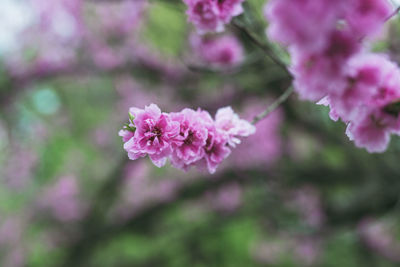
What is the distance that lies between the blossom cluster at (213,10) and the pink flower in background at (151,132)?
31 cm

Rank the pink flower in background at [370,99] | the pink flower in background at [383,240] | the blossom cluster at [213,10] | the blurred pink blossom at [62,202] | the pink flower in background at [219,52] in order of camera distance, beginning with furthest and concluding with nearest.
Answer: the blurred pink blossom at [62,202], the pink flower in background at [383,240], the pink flower in background at [219,52], the blossom cluster at [213,10], the pink flower in background at [370,99]

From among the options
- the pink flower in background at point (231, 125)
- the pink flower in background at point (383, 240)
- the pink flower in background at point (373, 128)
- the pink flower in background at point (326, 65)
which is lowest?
the pink flower in background at point (373, 128)

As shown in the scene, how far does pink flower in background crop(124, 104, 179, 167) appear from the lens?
2.68 ft

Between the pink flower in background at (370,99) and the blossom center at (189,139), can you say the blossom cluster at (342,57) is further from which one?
the blossom center at (189,139)

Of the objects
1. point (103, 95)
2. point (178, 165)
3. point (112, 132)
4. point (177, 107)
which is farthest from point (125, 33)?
point (178, 165)

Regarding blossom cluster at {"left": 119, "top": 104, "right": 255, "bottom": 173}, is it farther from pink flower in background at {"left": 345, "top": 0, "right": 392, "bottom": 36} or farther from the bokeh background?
the bokeh background

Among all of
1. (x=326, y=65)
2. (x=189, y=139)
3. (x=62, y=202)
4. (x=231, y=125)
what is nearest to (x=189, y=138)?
(x=189, y=139)

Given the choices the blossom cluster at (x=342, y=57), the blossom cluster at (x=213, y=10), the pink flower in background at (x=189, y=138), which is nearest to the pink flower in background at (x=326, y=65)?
the blossom cluster at (x=342, y=57)

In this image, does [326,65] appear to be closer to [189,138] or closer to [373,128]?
[373,128]

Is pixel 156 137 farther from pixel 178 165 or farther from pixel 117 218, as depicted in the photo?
pixel 117 218

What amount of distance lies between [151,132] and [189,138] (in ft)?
0.33

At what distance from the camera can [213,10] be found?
3.03 ft

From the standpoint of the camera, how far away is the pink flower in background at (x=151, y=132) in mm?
818

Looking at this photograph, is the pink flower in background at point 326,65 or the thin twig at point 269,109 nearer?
the pink flower in background at point 326,65
